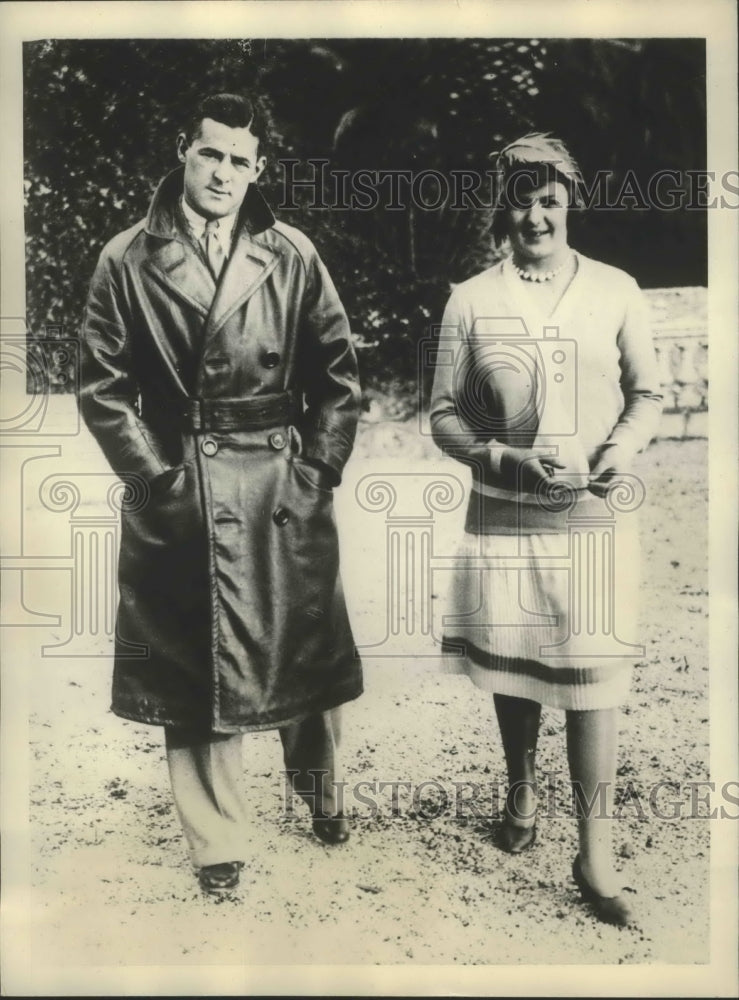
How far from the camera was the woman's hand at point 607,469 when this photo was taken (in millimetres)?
2484

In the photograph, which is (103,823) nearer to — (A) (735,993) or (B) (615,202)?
(A) (735,993)

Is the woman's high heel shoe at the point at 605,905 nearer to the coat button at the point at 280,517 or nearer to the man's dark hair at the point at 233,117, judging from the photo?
the coat button at the point at 280,517

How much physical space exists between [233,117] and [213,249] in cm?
36

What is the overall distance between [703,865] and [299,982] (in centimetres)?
114

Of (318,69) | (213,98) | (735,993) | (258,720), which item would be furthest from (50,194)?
(735,993)

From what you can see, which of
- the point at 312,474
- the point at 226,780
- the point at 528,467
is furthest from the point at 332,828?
the point at 528,467

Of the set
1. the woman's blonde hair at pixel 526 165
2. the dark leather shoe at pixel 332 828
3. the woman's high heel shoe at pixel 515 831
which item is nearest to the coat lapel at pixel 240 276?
the woman's blonde hair at pixel 526 165

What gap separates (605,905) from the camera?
8.15ft

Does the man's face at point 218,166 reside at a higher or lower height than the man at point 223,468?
higher

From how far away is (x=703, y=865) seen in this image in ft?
8.33

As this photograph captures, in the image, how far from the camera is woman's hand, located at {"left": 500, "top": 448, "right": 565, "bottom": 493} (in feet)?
8.11

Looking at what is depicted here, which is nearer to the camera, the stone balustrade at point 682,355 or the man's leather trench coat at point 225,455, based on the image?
the man's leather trench coat at point 225,455

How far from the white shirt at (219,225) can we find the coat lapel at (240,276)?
0.03m

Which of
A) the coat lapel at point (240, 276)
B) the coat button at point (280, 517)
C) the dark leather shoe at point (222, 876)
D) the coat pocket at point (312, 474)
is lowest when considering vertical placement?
the dark leather shoe at point (222, 876)
